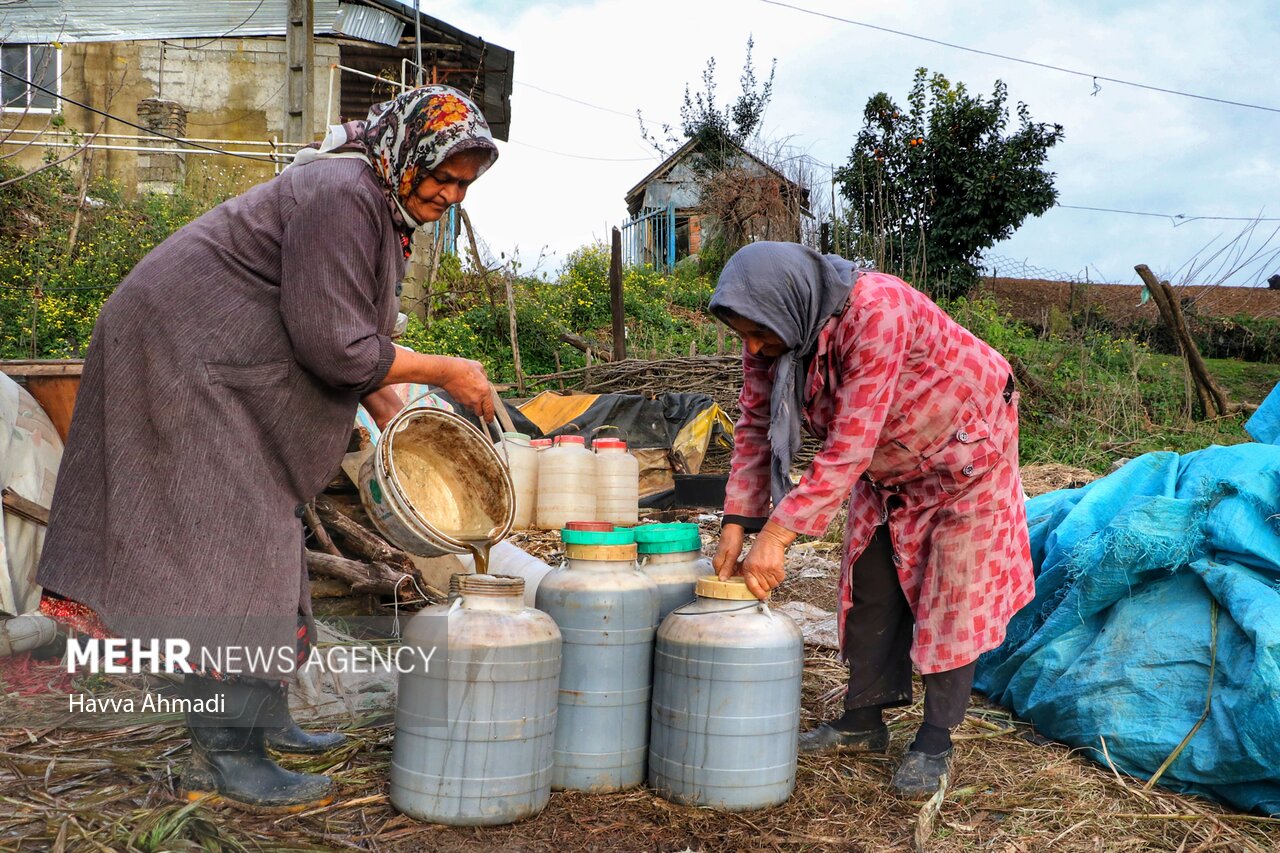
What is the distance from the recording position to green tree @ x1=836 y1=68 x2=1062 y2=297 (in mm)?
15578

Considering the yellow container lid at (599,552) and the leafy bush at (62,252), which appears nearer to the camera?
the yellow container lid at (599,552)

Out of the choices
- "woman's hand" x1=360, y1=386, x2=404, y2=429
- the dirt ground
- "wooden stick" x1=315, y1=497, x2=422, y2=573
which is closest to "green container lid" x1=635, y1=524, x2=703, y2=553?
the dirt ground

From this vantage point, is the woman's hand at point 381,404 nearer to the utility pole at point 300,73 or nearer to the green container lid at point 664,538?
the green container lid at point 664,538

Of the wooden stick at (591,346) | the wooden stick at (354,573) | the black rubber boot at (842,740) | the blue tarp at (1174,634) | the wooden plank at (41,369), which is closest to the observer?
the blue tarp at (1174,634)

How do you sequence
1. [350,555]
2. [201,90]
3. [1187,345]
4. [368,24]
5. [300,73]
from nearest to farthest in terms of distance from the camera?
1. [350,555]
2. [300,73]
3. [1187,345]
4. [368,24]
5. [201,90]

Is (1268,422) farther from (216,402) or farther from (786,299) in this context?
(216,402)

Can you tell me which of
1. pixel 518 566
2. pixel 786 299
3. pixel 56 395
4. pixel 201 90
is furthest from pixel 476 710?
pixel 201 90

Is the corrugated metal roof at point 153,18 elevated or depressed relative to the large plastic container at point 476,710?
elevated

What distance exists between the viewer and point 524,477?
6.16m

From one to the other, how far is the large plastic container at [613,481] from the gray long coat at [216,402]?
397 cm

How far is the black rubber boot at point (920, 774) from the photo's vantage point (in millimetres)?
2787

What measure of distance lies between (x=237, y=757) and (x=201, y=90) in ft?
46.6

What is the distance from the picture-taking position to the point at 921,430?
109 inches

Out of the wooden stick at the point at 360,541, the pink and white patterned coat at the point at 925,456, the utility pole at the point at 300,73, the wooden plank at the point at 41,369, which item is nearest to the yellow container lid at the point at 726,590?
the pink and white patterned coat at the point at 925,456
